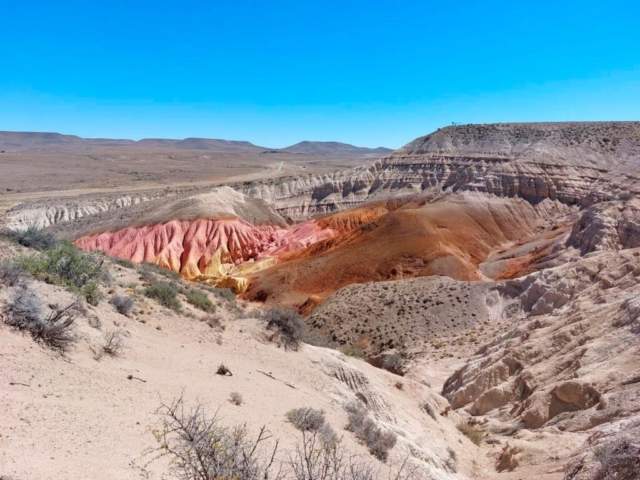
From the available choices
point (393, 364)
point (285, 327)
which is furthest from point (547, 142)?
point (285, 327)

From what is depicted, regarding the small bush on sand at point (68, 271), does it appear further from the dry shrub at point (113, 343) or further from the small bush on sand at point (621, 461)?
the small bush on sand at point (621, 461)

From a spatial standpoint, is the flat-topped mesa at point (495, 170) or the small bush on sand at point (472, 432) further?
the flat-topped mesa at point (495, 170)

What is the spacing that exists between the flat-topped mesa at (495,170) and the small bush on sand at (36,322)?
4318cm

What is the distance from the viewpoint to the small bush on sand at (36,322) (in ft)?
23.3

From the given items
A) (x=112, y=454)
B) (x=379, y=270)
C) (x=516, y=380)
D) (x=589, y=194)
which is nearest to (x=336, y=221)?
(x=379, y=270)

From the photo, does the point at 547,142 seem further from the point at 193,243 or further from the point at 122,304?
the point at 122,304

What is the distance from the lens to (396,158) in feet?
236

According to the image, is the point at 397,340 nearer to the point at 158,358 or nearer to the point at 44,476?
the point at 158,358

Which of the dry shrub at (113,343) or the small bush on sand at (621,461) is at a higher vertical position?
the dry shrub at (113,343)

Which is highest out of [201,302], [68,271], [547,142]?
[547,142]

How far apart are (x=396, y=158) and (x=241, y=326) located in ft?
205

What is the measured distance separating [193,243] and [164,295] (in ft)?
123

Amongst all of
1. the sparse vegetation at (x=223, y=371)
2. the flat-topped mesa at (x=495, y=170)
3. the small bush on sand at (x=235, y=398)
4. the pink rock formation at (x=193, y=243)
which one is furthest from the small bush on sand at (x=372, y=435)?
the flat-topped mesa at (x=495, y=170)

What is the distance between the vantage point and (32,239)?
12.8m
